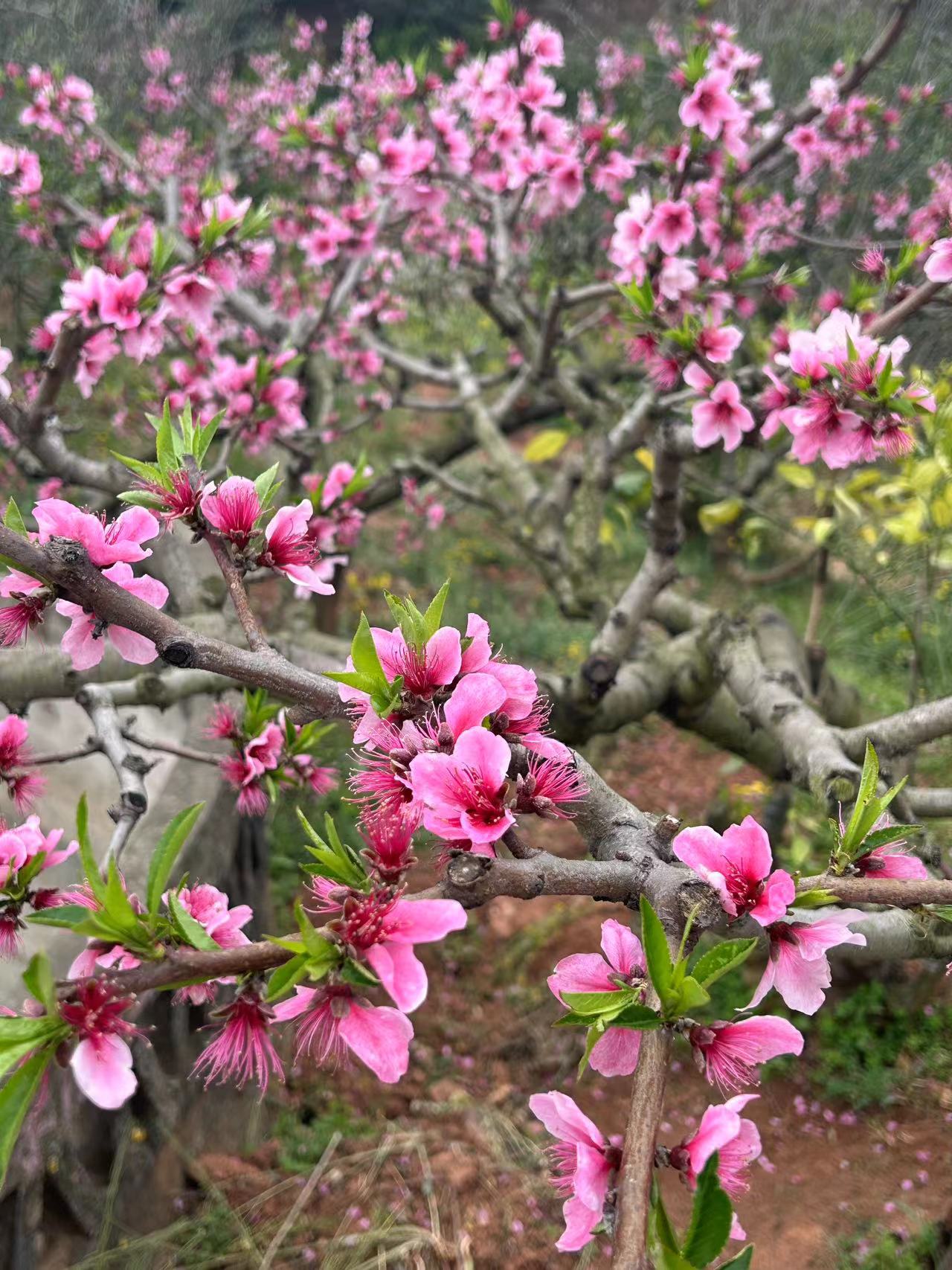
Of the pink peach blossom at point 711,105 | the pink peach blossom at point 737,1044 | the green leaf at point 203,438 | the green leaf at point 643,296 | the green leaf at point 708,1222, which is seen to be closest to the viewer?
the green leaf at point 708,1222

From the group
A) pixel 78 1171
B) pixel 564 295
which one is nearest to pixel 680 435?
pixel 564 295

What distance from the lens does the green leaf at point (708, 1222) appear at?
0.57 metres

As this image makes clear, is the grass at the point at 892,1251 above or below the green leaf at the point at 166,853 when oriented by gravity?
below

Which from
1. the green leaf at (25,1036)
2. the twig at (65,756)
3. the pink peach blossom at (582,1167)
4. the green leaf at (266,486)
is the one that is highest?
the green leaf at (266,486)

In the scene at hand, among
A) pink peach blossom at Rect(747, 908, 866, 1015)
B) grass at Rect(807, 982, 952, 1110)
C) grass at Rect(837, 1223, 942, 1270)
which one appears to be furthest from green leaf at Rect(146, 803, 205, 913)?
grass at Rect(807, 982, 952, 1110)

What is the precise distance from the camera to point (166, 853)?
2.44 ft

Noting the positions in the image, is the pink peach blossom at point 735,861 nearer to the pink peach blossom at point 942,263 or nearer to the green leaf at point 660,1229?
the green leaf at point 660,1229

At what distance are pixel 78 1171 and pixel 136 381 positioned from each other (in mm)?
5435

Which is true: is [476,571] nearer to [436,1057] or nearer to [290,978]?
[436,1057]

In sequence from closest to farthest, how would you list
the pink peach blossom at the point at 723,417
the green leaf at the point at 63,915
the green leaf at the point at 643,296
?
the green leaf at the point at 63,915 < the pink peach blossom at the point at 723,417 < the green leaf at the point at 643,296

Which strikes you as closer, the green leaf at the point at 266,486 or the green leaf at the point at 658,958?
the green leaf at the point at 658,958

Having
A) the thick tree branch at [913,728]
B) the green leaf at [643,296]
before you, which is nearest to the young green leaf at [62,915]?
the thick tree branch at [913,728]

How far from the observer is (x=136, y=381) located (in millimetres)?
6082

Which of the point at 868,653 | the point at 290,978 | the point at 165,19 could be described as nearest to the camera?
the point at 290,978
